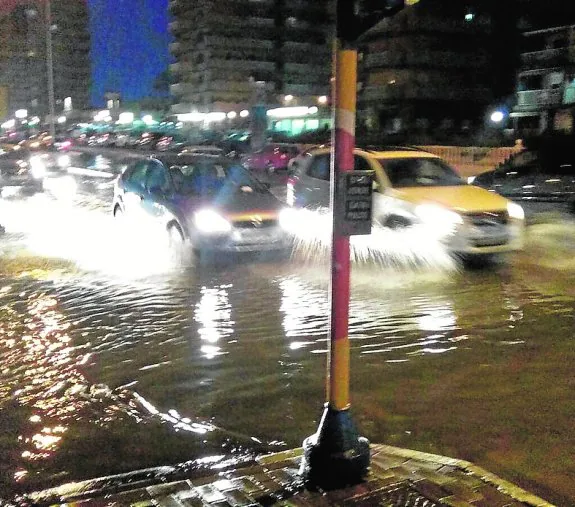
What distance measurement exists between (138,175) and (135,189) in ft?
1.18

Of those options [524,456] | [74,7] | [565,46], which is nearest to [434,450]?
[524,456]

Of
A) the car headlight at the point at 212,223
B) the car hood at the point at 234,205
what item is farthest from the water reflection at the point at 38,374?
the car hood at the point at 234,205

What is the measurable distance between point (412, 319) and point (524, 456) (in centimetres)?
371

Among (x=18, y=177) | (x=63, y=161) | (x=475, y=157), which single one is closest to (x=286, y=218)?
(x=18, y=177)

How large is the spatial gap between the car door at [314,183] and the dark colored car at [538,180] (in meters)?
7.99

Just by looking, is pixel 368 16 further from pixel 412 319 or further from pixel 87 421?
pixel 412 319

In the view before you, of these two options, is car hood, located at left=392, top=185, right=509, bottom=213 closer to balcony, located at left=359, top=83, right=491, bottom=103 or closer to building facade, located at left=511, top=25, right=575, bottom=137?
building facade, located at left=511, top=25, right=575, bottom=137

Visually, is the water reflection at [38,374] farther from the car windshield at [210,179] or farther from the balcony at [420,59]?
the balcony at [420,59]

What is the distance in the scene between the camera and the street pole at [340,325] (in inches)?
171

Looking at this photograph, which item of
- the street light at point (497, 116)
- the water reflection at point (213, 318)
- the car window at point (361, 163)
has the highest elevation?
the street light at point (497, 116)

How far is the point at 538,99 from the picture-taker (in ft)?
176

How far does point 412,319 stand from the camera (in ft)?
29.0

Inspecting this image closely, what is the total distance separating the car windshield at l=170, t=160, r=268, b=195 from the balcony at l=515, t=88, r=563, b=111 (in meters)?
43.3

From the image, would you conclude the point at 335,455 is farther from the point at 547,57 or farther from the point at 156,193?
the point at 547,57
